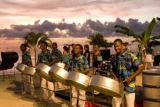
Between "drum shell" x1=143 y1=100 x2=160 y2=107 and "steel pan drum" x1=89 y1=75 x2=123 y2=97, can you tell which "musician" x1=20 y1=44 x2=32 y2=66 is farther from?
"steel pan drum" x1=89 y1=75 x2=123 y2=97

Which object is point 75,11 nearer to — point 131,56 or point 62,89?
point 62,89

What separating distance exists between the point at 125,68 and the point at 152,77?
590mm

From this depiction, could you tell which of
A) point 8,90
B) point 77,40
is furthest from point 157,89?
point 77,40

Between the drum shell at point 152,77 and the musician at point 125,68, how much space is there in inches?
20.5

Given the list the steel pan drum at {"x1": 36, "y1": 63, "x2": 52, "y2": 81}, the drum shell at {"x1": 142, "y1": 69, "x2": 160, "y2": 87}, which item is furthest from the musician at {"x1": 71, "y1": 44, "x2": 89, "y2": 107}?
the drum shell at {"x1": 142, "y1": 69, "x2": 160, "y2": 87}

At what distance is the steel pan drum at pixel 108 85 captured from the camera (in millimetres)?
3504

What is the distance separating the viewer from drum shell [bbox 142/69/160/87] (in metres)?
4.31

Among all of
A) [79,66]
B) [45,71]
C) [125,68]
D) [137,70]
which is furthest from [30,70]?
[137,70]

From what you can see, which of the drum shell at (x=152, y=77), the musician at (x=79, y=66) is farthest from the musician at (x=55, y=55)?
the drum shell at (x=152, y=77)

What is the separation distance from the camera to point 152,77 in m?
4.34

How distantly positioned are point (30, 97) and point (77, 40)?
30.7 ft

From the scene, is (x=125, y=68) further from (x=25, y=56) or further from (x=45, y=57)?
(x=25, y=56)

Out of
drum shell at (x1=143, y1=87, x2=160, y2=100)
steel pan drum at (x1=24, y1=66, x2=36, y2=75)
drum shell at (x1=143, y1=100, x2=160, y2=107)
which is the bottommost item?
drum shell at (x1=143, y1=100, x2=160, y2=107)

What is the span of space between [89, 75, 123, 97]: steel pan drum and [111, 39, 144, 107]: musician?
26cm
